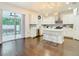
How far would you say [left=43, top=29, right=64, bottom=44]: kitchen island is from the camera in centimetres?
233

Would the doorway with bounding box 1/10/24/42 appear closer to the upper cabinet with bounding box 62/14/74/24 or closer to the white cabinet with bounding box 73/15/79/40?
the upper cabinet with bounding box 62/14/74/24

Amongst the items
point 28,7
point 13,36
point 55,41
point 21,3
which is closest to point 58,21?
point 55,41

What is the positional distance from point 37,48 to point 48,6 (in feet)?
2.96

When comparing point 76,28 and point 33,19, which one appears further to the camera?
point 33,19

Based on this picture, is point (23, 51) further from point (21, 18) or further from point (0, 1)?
point (0, 1)

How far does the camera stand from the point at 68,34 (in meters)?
2.21

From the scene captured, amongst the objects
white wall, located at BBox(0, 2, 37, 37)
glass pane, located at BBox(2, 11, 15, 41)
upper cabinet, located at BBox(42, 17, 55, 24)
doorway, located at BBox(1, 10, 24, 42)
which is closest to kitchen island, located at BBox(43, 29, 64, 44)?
upper cabinet, located at BBox(42, 17, 55, 24)

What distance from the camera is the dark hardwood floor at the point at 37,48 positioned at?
2.15 m

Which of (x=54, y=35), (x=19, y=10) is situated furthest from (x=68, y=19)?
(x=19, y=10)

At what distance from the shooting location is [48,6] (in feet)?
7.14

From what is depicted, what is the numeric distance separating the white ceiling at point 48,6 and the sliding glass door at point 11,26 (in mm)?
253

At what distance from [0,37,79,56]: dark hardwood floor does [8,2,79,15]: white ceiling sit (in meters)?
0.61

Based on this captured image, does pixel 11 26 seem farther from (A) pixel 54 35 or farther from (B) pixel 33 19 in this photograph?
(A) pixel 54 35

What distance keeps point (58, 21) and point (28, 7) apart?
2.26 feet
